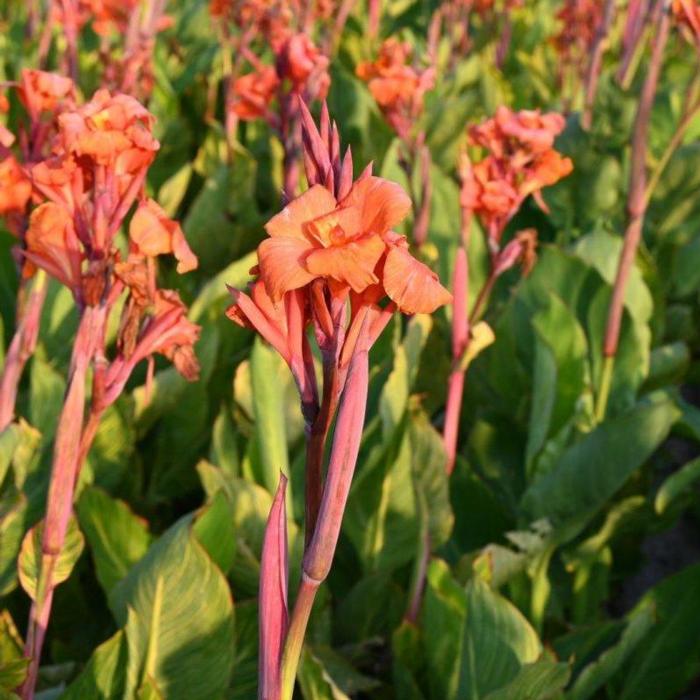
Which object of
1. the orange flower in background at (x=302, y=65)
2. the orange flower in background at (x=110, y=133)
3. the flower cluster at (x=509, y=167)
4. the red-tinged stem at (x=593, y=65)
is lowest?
the red-tinged stem at (x=593, y=65)

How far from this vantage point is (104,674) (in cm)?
95

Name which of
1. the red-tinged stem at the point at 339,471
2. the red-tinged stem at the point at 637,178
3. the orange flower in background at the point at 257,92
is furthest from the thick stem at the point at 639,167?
the red-tinged stem at the point at 339,471

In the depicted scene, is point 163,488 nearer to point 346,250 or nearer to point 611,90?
point 346,250

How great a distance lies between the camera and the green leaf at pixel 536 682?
0.91 metres

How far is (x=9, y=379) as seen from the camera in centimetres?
103

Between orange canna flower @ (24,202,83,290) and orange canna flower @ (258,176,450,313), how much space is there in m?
0.28

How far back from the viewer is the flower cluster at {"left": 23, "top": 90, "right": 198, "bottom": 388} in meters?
0.76

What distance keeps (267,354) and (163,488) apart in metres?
0.38

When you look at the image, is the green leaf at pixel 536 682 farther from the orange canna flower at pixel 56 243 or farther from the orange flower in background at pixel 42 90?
the orange flower in background at pixel 42 90

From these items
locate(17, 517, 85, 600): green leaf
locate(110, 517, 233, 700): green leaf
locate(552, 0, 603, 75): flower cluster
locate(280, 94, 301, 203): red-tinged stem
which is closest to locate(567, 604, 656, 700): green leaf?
locate(110, 517, 233, 700): green leaf

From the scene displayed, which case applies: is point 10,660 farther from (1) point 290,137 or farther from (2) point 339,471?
(1) point 290,137

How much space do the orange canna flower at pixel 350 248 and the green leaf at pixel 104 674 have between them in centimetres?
52

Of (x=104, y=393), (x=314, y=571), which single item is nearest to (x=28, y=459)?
(x=104, y=393)

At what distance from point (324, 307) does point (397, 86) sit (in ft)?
3.88
